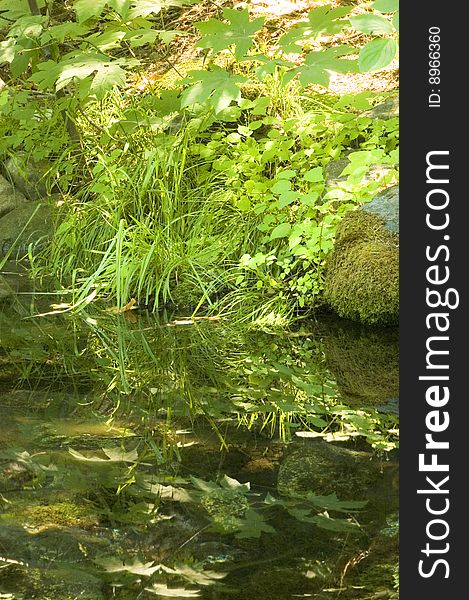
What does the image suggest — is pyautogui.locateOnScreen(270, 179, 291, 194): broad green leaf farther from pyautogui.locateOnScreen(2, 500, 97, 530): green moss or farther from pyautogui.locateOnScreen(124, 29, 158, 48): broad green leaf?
pyautogui.locateOnScreen(2, 500, 97, 530): green moss

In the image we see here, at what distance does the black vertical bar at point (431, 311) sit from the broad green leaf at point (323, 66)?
1.32 metres

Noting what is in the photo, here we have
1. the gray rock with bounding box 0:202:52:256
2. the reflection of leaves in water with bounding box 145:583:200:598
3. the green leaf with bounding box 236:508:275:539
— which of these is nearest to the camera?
the reflection of leaves in water with bounding box 145:583:200:598

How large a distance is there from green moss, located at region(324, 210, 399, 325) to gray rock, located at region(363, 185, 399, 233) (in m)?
0.03

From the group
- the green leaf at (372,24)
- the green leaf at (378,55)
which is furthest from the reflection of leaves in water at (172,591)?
the green leaf at (372,24)

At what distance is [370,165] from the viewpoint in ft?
15.7

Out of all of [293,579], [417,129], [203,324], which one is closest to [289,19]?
[203,324]

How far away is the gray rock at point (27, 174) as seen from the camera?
6.09 m

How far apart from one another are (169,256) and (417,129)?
2452 millimetres

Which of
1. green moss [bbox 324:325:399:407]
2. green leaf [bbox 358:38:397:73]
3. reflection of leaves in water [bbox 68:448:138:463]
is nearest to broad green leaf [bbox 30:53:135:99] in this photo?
green moss [bbox 324:325:399:407]

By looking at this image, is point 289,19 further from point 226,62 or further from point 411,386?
point 411,386

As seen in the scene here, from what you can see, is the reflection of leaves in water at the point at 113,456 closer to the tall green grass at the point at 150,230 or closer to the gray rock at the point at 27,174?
the tall green grass at the point at 150,230

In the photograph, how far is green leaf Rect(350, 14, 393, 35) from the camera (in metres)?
2.90

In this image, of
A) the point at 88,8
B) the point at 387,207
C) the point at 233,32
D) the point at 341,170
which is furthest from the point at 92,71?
the point at 387,207

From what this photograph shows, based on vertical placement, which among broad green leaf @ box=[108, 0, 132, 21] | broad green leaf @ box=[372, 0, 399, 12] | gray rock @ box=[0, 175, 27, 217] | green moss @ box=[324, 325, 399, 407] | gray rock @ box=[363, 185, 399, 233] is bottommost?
green moss @ box=[324, 325, 399, 407]
